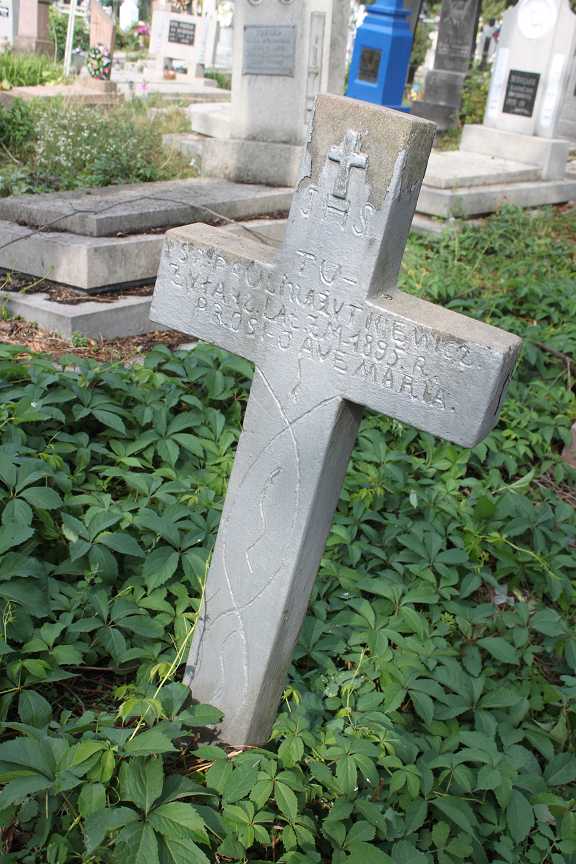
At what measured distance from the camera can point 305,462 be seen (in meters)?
1.62

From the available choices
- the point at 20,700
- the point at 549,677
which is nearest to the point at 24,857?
the point at 20,700

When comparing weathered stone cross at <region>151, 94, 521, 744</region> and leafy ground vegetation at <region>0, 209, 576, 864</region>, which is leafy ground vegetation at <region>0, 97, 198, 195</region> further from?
weathered stone cross at <region>151, 94, 521, 744</region>

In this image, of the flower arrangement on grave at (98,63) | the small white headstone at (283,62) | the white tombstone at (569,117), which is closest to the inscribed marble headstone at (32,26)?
the flower arrangement on grave at (98,63)

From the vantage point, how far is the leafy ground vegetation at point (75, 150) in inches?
223

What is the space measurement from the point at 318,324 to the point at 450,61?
45.3ft

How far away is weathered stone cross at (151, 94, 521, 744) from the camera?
1398 mm

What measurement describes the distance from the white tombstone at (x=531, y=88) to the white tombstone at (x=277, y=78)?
3404 millimetres

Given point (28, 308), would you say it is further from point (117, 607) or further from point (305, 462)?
point (305, 462)

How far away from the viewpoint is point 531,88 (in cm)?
854

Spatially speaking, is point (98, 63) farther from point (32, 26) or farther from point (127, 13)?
point (127, 13)

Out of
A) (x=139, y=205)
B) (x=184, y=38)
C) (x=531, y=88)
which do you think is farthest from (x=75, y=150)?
(x=184, y=38)

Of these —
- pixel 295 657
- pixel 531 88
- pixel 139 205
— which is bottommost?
pixel 295 657

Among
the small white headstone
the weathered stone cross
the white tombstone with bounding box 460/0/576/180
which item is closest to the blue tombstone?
the white tombstone with bounding box 460/0/576/180

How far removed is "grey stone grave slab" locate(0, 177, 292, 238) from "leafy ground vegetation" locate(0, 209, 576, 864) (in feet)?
4.72
